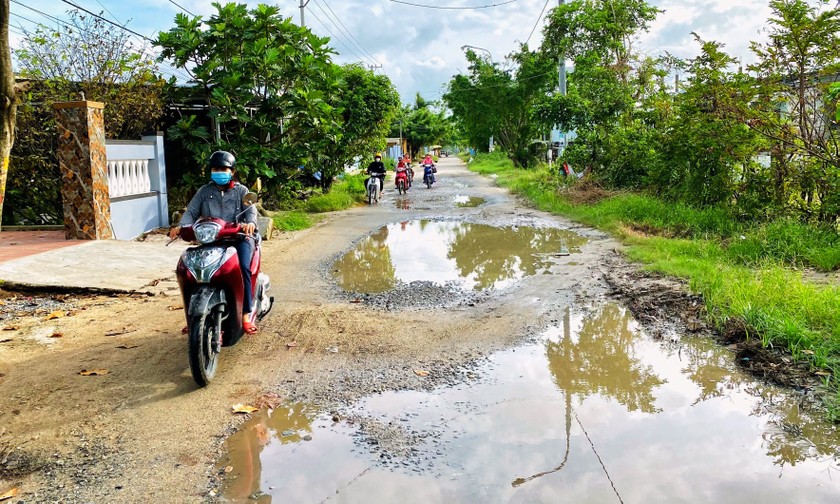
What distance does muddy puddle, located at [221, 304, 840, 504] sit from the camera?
125 inches

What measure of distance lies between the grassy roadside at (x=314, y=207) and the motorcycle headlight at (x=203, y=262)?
888 cm

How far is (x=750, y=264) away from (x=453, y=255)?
13.6ft

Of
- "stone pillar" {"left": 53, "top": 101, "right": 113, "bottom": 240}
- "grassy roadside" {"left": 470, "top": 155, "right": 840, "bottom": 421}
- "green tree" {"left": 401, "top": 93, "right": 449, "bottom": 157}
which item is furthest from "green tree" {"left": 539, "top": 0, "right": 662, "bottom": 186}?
"green tree" {"left": 401, "top": 93, "right": 449, "bottom": 157}

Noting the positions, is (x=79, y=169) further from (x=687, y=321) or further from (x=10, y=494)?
(x=687, y=321)

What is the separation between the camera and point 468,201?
19781 millimetres

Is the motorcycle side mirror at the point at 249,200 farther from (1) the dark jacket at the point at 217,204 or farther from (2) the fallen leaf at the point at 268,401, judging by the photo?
(2) the fallen leaf at the point at 268,401

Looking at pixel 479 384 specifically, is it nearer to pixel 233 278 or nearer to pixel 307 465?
pixel 307 465

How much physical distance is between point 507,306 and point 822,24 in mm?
6525

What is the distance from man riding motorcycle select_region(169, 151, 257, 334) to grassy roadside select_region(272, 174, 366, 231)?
27.0 ft

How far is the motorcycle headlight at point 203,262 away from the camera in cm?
450

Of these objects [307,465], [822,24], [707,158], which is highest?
[822,24]

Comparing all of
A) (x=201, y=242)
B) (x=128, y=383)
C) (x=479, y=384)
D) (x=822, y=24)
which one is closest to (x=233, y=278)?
(x=201, y=242)

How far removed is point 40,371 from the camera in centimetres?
480

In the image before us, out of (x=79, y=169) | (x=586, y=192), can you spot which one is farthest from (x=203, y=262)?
(x=586, y=192)
